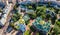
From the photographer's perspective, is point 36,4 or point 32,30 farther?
point 36,4

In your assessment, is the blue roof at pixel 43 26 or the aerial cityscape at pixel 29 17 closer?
the blue roof at pixel 43 26

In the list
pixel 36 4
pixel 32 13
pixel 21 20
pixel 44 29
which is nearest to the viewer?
pixel 44 29

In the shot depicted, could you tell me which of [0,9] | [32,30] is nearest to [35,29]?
[32,30]

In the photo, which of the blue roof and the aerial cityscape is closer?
the blue roof

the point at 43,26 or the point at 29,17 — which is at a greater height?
the point at 29,17

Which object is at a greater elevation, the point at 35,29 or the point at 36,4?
the point at 36,4

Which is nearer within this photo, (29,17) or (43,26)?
(43,26)

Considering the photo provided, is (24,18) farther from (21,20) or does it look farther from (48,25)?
(48,25)

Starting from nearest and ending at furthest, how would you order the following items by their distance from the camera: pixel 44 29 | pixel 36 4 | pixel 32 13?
pixel 44 29 → pixel 32 13 → pixel 36 4
